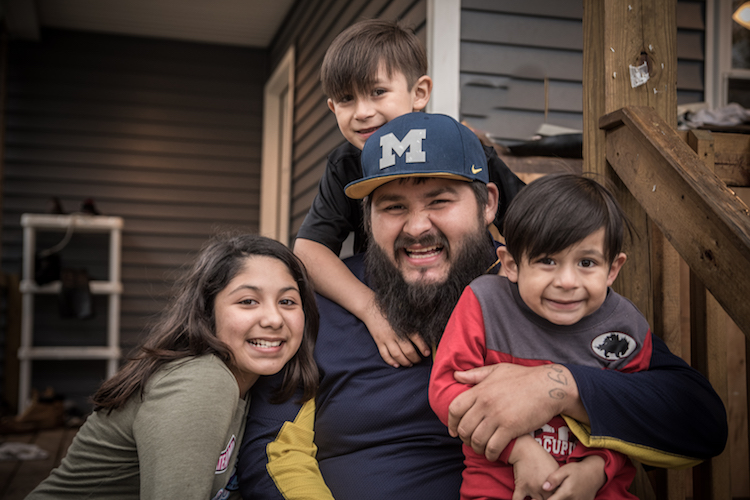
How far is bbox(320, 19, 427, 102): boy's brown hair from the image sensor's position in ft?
7.06

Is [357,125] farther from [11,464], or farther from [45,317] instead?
[45,317]

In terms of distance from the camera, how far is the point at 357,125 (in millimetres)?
2178

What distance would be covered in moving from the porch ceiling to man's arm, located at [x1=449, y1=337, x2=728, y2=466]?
18.0 ft

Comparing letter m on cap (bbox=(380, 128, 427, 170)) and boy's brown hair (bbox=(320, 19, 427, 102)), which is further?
boy's brown hair (bbox=(320, 19, 427, 102))

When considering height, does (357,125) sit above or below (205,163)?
below

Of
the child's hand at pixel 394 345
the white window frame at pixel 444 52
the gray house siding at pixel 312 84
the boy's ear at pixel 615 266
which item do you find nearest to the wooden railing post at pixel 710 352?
the boy's ear at pixel 615 266

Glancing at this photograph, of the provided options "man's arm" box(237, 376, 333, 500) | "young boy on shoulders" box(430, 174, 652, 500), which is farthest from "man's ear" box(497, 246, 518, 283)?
"man's arm" box(237, 376, 333, 500)

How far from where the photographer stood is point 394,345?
166 centimetres

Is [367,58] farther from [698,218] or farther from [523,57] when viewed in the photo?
[523,57]

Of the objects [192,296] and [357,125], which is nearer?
[192,296]

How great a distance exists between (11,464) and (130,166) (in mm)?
3404

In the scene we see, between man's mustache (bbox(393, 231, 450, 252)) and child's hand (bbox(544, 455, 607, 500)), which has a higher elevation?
man's mustache (bbox(393, 231, 450, 252))

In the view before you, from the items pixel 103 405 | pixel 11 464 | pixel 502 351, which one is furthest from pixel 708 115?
pixel 11 464

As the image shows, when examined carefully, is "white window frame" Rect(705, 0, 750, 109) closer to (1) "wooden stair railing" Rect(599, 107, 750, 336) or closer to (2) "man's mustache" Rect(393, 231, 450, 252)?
(1) "wooden stair railing" Rect(599, 107, 750, 336)
